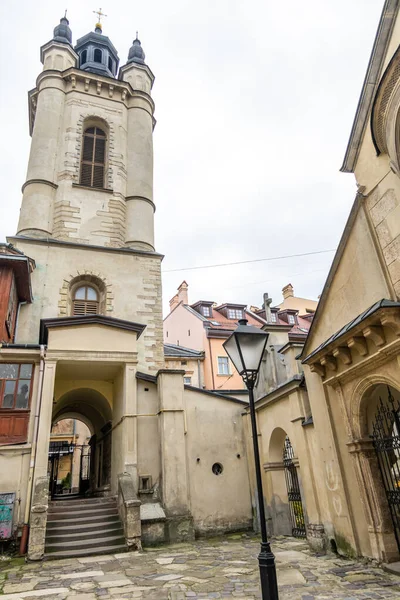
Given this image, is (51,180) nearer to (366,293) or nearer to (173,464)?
(173,464)

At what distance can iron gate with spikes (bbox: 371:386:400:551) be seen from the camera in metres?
6.88

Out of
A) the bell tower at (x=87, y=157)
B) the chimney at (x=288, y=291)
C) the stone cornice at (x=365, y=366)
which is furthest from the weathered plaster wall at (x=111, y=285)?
the chimney at (x=288, y=291)

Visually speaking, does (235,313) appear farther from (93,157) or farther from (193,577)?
(193,577)

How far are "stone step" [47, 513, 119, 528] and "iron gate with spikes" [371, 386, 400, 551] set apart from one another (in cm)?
747

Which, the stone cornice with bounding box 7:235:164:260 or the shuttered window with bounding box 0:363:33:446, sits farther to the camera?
the stone cornice with bounding box 7:235:164:260

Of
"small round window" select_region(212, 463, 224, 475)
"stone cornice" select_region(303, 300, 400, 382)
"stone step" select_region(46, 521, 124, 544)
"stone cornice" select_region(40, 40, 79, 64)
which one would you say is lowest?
"stone step" select_region(46, 521, 124, 544)

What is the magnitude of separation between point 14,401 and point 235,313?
22148 millimetres

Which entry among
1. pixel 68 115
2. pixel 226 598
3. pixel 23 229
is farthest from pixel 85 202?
pixel 226 598

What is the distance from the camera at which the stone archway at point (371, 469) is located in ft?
22.1

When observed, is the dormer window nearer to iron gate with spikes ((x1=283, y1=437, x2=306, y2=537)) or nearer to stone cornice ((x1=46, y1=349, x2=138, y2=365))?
stone cornice ((x1=46, y1=349, x2=138, y2=365))

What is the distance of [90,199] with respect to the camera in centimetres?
1894

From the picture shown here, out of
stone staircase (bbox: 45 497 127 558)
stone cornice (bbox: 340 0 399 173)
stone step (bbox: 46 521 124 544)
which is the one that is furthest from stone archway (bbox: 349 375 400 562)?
stone step (bbox: 46 521 124 544)

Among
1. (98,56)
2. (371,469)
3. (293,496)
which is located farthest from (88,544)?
(98,56)

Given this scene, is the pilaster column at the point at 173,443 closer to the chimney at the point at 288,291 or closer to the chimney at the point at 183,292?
the chimney at the point at 183,292
